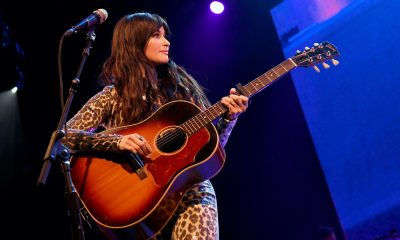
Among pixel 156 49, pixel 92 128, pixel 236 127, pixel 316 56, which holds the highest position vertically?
pixel 236 127

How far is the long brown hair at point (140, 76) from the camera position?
9.39ft

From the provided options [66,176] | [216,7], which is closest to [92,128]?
[66,176]

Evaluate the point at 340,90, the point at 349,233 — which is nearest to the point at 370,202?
the point at 349,233

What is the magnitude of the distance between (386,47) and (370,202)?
247 cm

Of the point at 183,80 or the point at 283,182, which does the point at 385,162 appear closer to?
the point at 283,182

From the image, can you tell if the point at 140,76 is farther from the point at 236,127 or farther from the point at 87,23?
the point at 236,127

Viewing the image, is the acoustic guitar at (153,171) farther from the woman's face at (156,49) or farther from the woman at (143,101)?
the woman's face at (156,49)

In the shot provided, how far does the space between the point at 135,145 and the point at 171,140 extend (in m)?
0.25

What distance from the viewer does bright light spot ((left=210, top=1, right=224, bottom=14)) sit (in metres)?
6.09

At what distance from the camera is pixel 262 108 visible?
19.8 ft

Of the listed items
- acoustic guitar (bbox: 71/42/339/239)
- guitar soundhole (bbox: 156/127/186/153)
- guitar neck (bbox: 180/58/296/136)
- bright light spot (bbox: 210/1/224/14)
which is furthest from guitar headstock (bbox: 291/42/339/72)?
bright light spot (bbox: 210/1/224/14)

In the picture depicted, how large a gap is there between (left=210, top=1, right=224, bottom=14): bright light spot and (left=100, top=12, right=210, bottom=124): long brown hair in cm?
308

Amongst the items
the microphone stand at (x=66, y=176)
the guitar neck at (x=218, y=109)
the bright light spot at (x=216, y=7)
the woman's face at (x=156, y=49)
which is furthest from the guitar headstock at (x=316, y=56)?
the bright light spot at (x=216, y=7)

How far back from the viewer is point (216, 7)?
6109 millimetres
